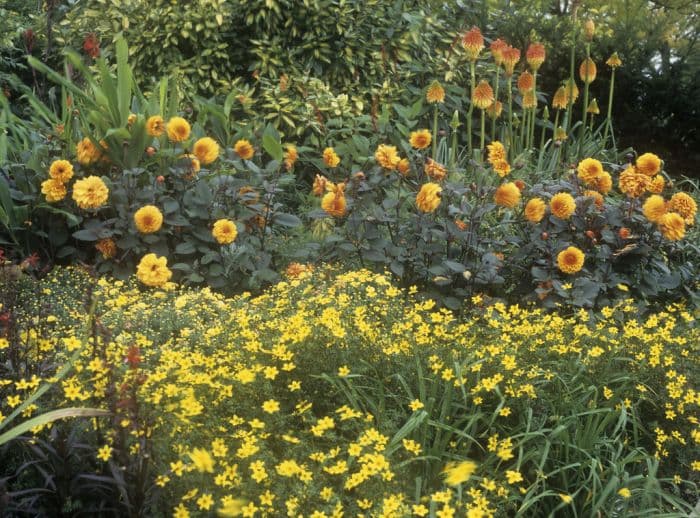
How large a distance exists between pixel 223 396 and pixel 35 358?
2.21 feet

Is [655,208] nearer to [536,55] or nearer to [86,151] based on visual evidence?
[536,55]

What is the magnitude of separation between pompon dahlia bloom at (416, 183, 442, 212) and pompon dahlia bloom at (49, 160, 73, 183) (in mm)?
1745

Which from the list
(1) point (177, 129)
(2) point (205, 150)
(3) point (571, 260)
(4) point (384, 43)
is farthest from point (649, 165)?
(4) point (384, 43)

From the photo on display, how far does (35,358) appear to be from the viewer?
247cm

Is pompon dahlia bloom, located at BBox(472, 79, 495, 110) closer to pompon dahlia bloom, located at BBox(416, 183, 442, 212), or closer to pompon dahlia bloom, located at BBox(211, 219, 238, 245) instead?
pompon dahlia bloom, located at BBox(416, 183, 442, 212)

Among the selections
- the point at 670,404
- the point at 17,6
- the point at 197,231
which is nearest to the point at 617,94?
the point at 197,231

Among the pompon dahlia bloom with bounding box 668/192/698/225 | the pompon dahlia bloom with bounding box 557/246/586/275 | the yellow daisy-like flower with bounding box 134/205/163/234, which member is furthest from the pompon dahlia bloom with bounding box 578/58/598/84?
the yellow daisy-like flower with bounding box 134/205/163/234

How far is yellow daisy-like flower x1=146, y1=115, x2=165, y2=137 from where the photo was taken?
392 centimetres

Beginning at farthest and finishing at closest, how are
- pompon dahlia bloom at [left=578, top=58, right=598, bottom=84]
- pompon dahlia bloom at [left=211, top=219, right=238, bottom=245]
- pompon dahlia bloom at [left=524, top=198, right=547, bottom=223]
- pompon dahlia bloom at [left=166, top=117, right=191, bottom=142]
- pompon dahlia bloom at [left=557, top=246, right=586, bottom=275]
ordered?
pompon dahlia bloom at [left=578, top=58, right=598, bottom=84] → pompon dahlia bloom at [left=166, top=117, right=191, bottom=142] → pompon dahlia bloom at [left=211, top=219, right=238, bottom=245] → pompon dahlia bloom at [left=524, top=198, right=547, bottom=223] → pompon dahlia bloom at [left=557, top=246, right=586, bottom=275]

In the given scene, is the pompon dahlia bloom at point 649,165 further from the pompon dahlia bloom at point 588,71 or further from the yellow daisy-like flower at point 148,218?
the yellow daisy-like flower at point 148,218

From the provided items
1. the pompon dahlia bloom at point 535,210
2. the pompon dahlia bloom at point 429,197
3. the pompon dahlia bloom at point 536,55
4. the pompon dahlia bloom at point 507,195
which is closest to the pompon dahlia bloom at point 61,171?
the pompon dahlia bloom at point 429,197

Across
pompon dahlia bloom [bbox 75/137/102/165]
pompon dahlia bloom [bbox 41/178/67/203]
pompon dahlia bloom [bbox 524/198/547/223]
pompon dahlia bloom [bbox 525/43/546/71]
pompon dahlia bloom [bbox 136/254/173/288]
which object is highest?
pompon dahlia bloom [bbox 525/43/546/71]

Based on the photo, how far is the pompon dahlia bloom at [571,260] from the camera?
11.3ft

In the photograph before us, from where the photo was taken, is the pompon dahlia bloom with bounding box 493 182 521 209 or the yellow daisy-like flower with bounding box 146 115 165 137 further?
the yellow daisy-like flower with bounding box 146 115 165 137
